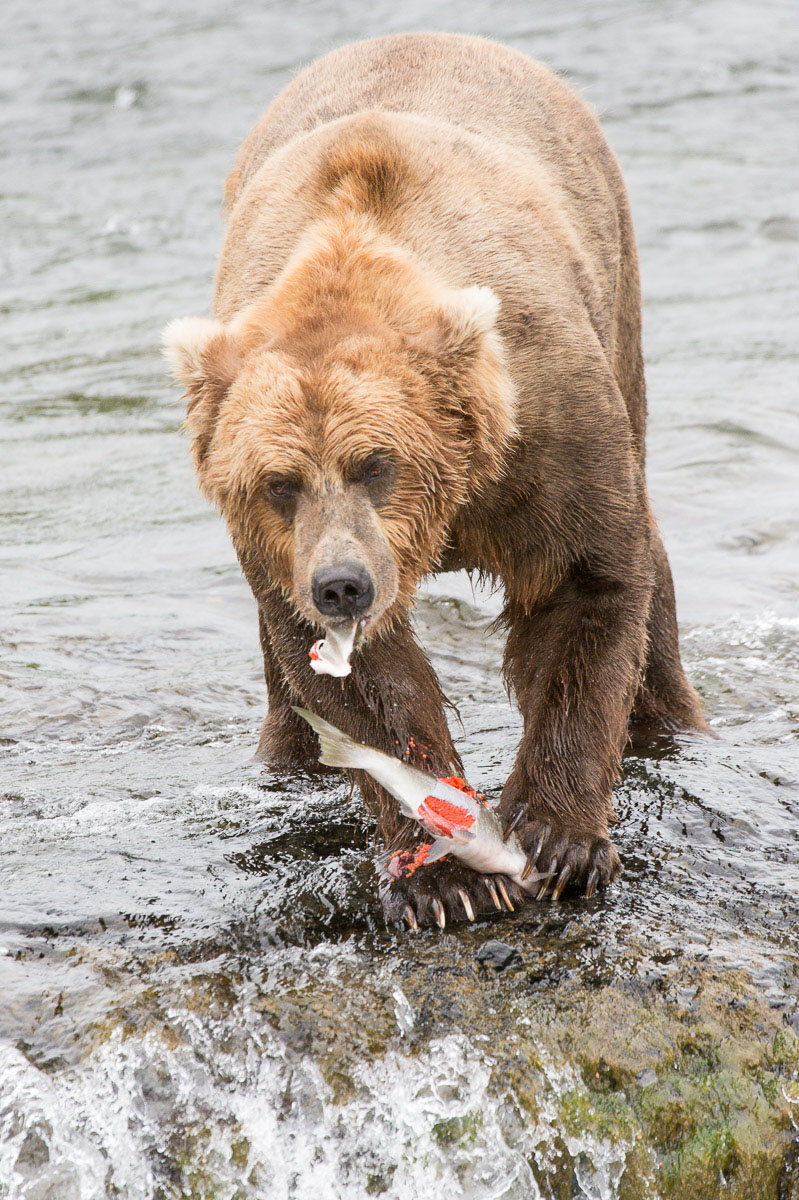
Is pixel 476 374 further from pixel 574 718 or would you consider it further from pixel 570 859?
pixel 570 859

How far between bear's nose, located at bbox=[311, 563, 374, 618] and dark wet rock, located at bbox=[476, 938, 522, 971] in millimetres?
846

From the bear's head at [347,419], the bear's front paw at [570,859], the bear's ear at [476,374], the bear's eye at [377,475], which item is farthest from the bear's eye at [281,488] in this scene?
the bear's front paw at [570,859]

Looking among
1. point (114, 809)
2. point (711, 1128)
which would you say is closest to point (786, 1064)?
point (711, 1128)

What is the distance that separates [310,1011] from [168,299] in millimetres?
10073

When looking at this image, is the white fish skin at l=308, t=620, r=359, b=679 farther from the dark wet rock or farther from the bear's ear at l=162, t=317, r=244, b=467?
the dark wet rock

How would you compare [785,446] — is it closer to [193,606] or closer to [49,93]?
[193,606]

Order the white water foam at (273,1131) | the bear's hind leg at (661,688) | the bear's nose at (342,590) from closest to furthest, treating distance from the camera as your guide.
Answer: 1. the white water foam at (273,1131)
2. the bear's nose at (342,590)
3. the bear's hind leg at (661,688)

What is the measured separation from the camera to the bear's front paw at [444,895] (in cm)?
363

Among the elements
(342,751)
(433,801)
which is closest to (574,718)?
(433,801)

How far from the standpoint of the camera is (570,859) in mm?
3756

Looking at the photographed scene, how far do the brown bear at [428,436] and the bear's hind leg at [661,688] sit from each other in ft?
3.06

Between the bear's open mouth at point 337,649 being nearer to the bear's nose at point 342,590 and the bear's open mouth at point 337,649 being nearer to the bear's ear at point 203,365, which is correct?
the bear's nose at point 342,590

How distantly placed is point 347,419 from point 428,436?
0.25 m

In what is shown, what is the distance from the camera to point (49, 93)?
19391 millimetres
